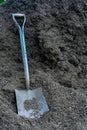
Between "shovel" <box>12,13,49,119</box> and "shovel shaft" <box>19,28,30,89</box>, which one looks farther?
"shovel shaft" <box>19,28,30,89</box>

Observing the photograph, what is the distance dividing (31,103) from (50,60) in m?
0.67

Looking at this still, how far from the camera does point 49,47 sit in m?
3.41

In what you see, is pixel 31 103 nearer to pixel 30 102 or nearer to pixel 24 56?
pixel 30 102

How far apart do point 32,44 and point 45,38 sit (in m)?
0.19

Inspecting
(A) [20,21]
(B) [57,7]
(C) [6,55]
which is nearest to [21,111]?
(C) [6,55]

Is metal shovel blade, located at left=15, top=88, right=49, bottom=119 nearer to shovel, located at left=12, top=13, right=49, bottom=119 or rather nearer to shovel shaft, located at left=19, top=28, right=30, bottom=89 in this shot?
shovel, located at left=12, top=13, right=49, bottom=119

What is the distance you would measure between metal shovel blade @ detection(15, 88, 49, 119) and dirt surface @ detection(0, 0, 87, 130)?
0.18ft

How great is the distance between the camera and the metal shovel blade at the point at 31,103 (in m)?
2.87

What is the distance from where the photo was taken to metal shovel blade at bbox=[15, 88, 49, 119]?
9.41ft

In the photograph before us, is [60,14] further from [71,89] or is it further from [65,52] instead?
[71,89]

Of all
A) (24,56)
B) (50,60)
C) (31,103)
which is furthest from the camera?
(50,60)

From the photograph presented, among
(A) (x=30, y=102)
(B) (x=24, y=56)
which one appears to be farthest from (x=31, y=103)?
(B) (x=24, y=56)

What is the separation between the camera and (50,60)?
3.41 metres

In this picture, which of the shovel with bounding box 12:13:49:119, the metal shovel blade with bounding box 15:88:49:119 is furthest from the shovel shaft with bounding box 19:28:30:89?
the metal shovel blade with bounding box 15:88:49:119
